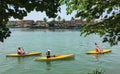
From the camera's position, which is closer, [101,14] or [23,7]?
[23,7]

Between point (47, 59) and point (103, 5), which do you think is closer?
point (103, 5)

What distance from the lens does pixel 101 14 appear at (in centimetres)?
852

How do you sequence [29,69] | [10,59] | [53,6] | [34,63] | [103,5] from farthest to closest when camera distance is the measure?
[10,59] → [34,63] → [29,69] → [103,5] → [53,6]

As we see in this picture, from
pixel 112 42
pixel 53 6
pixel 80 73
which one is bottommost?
pixel 80 73

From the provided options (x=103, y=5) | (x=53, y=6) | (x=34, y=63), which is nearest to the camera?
(x=53, y=6)

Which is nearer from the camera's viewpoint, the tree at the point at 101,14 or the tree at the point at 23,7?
the tree at the point at 23,7

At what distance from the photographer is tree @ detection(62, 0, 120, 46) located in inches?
327

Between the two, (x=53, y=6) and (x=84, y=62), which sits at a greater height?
(x=53, y=6)

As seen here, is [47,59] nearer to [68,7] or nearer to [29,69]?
[29,69]

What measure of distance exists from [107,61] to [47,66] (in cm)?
731

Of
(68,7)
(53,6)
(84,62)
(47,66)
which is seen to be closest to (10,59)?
(47,66)

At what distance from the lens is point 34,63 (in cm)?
3114

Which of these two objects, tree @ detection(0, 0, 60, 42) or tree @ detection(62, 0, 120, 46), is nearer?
tree @ detection(0, 0, 60, 42)

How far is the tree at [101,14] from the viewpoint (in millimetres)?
8312
